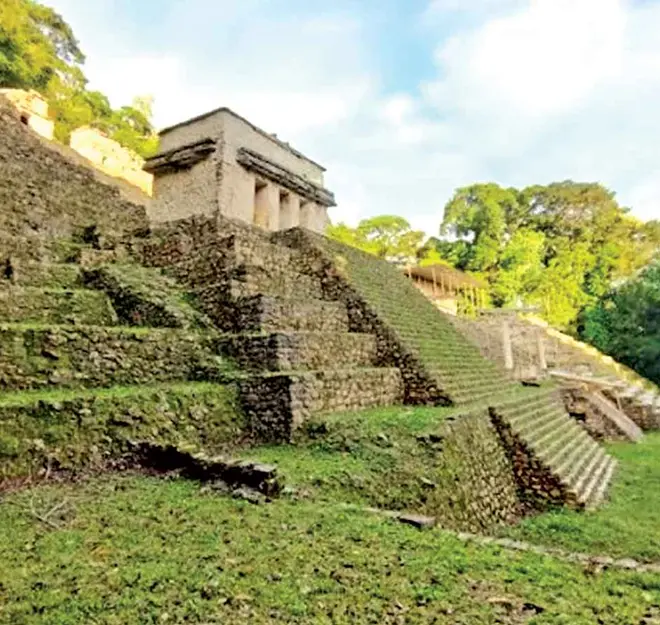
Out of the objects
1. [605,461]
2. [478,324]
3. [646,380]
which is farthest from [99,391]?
[646,380]

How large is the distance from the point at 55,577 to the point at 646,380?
2306 centimetres

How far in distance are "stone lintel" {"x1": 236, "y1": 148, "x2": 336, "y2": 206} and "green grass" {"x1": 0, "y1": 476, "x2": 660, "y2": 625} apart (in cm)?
1016

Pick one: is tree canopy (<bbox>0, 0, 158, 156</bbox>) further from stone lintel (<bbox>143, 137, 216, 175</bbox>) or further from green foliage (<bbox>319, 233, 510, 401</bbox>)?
green foliage (<bbox>319, 233, 510, 401</bbox>)

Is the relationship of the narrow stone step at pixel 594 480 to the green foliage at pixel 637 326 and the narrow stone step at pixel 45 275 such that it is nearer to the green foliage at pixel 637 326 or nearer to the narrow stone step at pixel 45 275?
the narrow stone step at pixel 45 275

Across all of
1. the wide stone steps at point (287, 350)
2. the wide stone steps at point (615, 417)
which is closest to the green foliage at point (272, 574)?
the wide stone steps at point (287, 350)

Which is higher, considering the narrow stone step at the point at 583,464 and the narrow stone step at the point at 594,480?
the narrow stone step at the point at 583,464

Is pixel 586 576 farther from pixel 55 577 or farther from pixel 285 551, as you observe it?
pixel 55 577

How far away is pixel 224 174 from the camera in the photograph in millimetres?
12227

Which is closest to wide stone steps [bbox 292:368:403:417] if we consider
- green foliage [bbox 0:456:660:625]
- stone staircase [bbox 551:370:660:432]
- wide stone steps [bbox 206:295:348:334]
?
wide stone steps [bbox 206:295:348:334]

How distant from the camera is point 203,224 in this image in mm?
10258

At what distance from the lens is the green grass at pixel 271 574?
257 centimetres

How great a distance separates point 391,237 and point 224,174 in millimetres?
20297

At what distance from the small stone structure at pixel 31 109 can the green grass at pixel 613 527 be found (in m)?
19.9

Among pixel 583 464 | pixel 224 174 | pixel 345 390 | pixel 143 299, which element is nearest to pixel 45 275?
pixel 143 299
